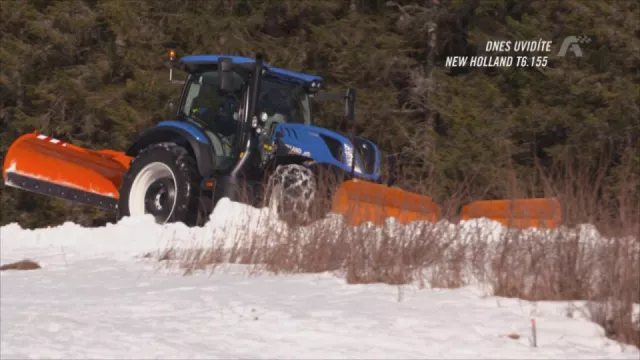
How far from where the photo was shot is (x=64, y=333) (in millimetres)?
5941

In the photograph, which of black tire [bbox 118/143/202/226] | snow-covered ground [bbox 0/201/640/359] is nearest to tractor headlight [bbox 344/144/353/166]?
black tire [bbox 118/143/202/226]

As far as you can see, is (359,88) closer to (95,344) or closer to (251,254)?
(251,254)

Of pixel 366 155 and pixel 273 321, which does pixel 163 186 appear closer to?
pixel 366 155

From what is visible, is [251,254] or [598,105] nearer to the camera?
[251,254]

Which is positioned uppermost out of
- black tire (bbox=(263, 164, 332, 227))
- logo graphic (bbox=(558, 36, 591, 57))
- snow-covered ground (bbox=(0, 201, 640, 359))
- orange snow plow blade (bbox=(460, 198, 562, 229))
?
logo graphic (bbox=(558, 36, 591, 57))

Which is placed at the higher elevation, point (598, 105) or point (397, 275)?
point (598, 105)

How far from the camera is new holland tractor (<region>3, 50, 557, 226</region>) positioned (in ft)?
40.7

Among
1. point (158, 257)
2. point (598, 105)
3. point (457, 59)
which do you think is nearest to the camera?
point (158, 257)

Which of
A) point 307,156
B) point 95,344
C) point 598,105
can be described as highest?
point 598,105

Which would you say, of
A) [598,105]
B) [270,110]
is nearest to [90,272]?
[270,110]

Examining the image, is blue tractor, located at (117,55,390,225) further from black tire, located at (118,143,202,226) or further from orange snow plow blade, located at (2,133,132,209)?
orange snow plow blade, located at (2,133,132,209)

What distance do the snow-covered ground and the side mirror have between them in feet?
12.8

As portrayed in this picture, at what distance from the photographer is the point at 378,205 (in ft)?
34.3

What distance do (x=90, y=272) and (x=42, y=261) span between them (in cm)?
124
